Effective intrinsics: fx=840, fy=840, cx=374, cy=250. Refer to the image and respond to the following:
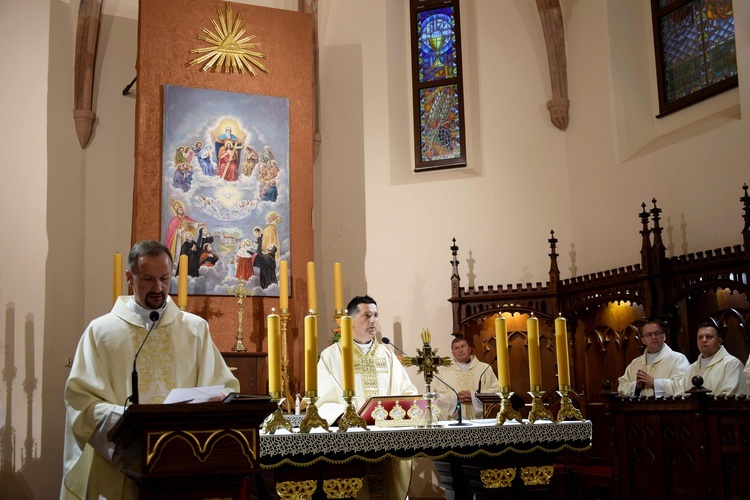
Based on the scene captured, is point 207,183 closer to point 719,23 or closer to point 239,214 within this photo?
point 239,214

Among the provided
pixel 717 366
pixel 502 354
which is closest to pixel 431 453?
pixel 502 354

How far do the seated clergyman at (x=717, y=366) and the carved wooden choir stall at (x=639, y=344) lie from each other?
522 millimetres

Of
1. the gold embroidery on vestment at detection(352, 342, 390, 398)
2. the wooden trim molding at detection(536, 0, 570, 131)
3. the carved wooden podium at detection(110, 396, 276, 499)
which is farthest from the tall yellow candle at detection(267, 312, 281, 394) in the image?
the wooden trim molding at detection(536, 0, 570, 131)

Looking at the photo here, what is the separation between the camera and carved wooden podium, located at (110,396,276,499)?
117 inches

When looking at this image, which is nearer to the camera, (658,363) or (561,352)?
(561,352)

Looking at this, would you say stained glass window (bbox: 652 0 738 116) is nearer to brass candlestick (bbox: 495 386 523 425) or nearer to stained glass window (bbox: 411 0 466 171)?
stained glass window (bbox: 411 0 466 171)

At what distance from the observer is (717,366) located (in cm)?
794

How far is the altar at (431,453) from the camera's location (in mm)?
4664

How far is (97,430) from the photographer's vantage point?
355cm

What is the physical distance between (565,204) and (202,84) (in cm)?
480

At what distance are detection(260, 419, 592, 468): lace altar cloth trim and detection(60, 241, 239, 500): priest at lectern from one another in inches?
28.7

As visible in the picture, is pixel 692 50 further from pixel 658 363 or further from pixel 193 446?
pixel 193 446

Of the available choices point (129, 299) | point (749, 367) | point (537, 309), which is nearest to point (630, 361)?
point (537, 309)

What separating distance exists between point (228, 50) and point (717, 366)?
6284mm
